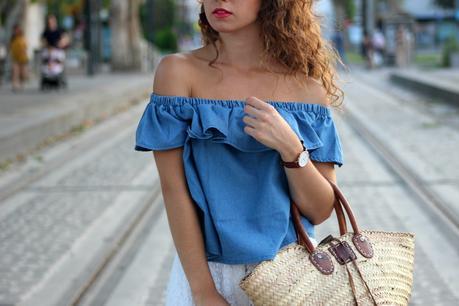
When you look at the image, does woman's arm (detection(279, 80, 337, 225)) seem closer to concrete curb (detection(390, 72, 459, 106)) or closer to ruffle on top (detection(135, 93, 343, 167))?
ruffle on top (detection(135, 93, 343, 167))

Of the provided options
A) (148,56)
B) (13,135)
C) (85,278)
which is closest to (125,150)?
(13,135)

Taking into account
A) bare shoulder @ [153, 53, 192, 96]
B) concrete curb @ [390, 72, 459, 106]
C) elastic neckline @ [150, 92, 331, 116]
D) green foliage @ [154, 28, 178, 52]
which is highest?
bare shoulder @ [153, 53, 192, 96]

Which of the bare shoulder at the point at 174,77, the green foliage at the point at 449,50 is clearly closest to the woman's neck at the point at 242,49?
the bare shoulder at the point at 174,77

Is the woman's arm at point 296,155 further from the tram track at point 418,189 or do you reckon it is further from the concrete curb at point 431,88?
the concrete curb at point 431,88

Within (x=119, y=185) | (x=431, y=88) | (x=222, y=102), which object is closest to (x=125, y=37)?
(x=431, y=88)

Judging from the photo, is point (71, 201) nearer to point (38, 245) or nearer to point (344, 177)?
point (38, 245)

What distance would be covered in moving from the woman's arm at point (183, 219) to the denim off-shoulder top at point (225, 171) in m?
0.02

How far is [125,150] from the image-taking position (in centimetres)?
1232

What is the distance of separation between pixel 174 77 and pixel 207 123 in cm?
18

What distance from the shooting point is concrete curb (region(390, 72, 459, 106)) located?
62.9 ft

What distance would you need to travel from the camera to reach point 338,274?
213 centimetres

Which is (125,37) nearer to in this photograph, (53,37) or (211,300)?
(53,37)

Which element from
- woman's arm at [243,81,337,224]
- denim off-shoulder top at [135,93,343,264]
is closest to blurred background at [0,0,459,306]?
woman's arm at [243,81,337,224]

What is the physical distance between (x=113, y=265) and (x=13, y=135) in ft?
19.7
